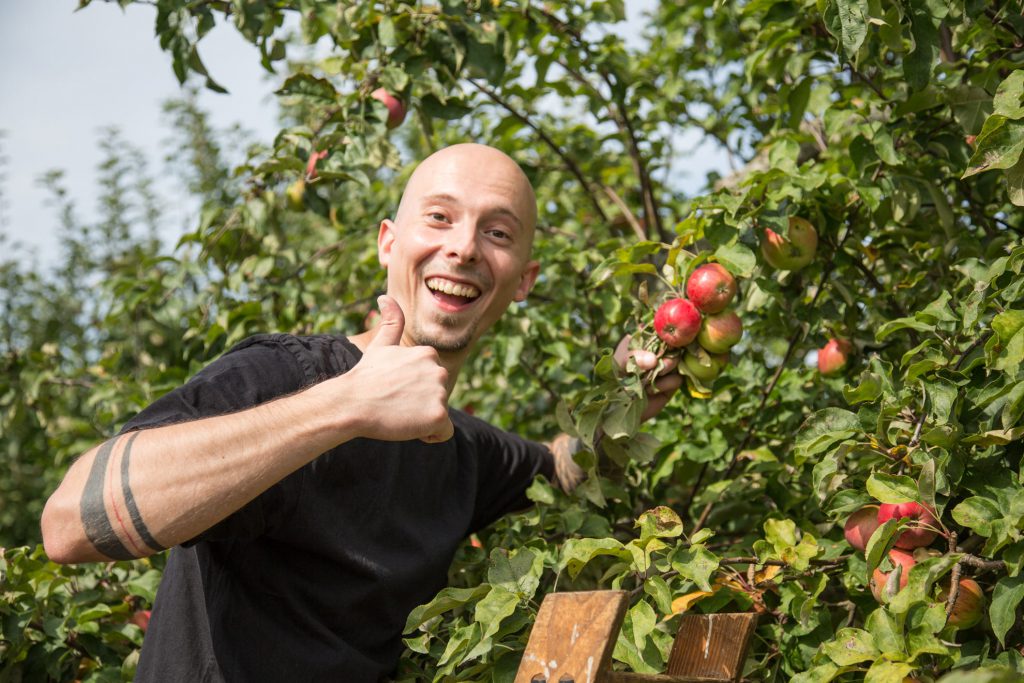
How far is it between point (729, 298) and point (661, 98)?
156 centimetres

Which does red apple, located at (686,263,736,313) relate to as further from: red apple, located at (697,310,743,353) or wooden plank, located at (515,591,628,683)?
wooden plank, located at (515,591,628,683)

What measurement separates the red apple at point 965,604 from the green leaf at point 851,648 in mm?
165

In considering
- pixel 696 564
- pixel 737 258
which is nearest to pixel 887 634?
pixel 696 564

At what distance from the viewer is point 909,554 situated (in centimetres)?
159

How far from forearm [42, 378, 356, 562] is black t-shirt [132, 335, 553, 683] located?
6.6 inches

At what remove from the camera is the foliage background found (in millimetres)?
1503

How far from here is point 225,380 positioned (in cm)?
155

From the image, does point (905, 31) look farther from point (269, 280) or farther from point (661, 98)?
point (269, 280)

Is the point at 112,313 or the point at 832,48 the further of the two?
the point at 112,313

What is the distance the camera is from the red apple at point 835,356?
7.40ft

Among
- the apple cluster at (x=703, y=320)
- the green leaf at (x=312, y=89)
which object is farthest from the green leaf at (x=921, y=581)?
the green leaf at (x=312, y=89)

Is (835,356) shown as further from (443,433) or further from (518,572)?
(443,433)

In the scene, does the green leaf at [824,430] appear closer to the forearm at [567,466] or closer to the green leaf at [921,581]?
the green leaf at [921,581]

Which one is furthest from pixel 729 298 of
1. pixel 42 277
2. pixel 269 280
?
pixel 42 277
